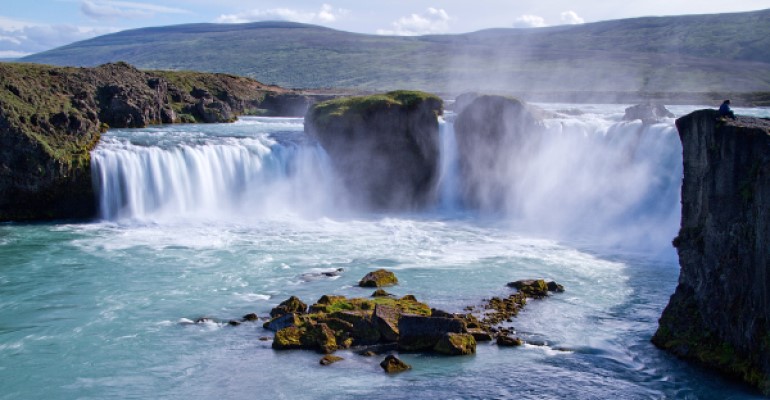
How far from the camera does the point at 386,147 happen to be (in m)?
39.1

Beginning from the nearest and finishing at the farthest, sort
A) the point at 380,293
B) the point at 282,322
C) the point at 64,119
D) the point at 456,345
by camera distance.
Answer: the point at 456,345, the point at 282,322, the point at 380,293, the point at 64,119

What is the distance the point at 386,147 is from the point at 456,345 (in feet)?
73.3

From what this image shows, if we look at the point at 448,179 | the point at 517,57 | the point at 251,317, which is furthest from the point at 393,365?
the point at 517,57

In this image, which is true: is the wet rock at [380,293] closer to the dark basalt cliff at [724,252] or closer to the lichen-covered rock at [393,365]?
the lichen-covered rock at [393,365]

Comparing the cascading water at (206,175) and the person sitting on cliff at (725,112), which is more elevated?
the person sitting on cliff at (725,112)

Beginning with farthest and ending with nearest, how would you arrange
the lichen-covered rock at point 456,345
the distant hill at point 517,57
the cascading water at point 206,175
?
1. the distant hill at point 517,57
2. the cascading water at point 206,175
3. the lichen-covered rock at point 456,345

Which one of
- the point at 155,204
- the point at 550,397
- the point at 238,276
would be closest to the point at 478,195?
the point at 155,204

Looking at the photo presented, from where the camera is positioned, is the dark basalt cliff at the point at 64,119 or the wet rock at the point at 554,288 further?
the dark basalt cliff at the point at 64,119

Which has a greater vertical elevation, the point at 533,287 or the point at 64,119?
the point at 64,119

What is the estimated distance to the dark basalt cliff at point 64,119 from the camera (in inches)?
1318

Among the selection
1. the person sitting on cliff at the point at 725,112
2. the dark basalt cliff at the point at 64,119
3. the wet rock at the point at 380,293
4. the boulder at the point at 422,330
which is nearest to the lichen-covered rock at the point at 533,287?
the wet rock at the point at 380,293

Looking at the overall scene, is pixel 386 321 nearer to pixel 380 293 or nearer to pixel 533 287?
pixel 380 293

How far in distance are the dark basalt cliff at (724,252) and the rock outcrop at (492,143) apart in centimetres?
2115

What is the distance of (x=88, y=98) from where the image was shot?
41.9m
